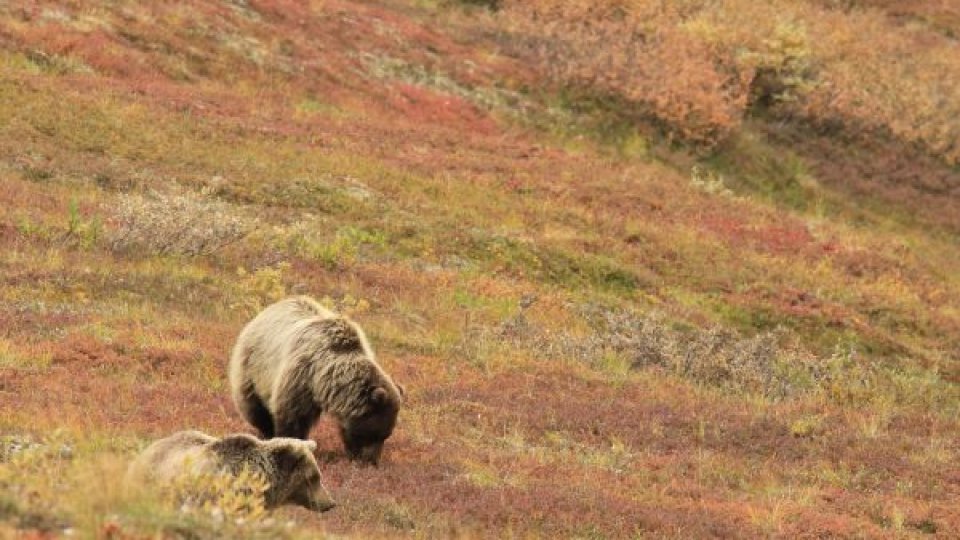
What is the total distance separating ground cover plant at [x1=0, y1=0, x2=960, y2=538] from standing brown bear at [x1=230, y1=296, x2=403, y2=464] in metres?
0.54

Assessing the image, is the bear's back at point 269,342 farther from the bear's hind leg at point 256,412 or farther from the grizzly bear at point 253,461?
the grizzly bear at point 253,461

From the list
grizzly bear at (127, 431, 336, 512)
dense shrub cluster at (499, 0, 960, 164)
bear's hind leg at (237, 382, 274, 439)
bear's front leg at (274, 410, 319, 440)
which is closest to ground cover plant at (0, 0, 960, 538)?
dense shrub cluster at (499, 0, 960, 164)

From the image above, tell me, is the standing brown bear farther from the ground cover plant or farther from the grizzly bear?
the grizzly bear

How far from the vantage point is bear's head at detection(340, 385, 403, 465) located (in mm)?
12359

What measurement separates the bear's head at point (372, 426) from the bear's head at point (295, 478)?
2.44 metres

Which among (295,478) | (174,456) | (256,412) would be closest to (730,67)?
(256,412)

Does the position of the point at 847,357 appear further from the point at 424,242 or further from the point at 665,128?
the point at 665,128

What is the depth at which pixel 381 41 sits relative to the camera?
4653 cm

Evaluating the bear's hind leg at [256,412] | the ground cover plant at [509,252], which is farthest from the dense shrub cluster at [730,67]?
the bear's hind leg at [256,412]

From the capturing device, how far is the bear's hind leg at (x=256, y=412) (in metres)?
12.9

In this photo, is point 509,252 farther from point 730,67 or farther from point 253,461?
point 730,67

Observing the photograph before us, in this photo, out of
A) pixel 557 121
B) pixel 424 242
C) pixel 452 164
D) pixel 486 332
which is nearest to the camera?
pixel 486 332

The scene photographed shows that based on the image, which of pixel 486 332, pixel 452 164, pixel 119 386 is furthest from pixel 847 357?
pixel 119 386

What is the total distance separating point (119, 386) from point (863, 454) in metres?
10.0
